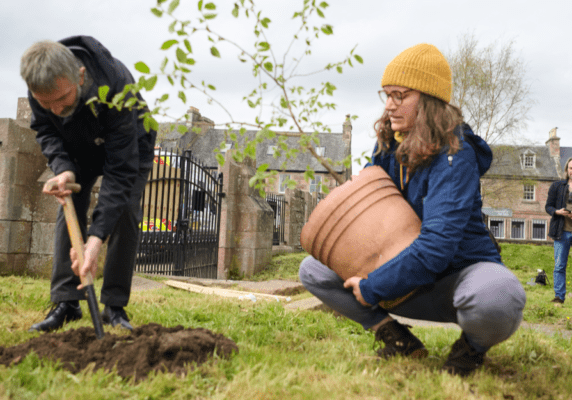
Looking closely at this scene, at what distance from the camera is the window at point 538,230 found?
116ft

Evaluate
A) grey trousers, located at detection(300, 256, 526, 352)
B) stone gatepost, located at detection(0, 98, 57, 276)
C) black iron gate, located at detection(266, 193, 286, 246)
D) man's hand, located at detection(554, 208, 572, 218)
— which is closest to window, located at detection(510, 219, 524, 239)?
black iron gate, located at detection(266, 193, 286, 246)

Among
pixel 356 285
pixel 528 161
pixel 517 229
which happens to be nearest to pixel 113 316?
pixel 356 285

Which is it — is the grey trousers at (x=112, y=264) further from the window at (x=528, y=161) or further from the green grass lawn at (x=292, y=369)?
the window at (x=528, y=161)

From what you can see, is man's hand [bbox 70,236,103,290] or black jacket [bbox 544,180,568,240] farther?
black jacket [bbox 544,180,568,240]

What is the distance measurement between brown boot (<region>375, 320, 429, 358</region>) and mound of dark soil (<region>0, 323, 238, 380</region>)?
0.76m

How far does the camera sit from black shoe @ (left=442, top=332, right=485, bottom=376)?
1962 millimetres

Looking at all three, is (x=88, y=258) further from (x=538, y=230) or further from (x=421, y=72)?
(x=538, y=230)

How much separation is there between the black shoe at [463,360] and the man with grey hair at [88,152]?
1.77m

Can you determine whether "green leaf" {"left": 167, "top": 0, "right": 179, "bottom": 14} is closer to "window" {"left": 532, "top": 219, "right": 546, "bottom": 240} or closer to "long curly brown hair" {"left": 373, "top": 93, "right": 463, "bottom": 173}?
"long curly brown hair" {"left": 373, "top": 93, "right": 463, "bottom": 173}

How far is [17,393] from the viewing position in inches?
59.6

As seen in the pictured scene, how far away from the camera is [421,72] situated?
2029 mm

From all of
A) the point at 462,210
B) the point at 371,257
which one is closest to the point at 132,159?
the point at 371,257

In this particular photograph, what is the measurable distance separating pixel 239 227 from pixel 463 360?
6.43m

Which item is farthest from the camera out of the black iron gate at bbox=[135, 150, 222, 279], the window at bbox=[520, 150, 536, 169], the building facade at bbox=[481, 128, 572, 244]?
the window at bbox=[520, 150, 536, 169]
